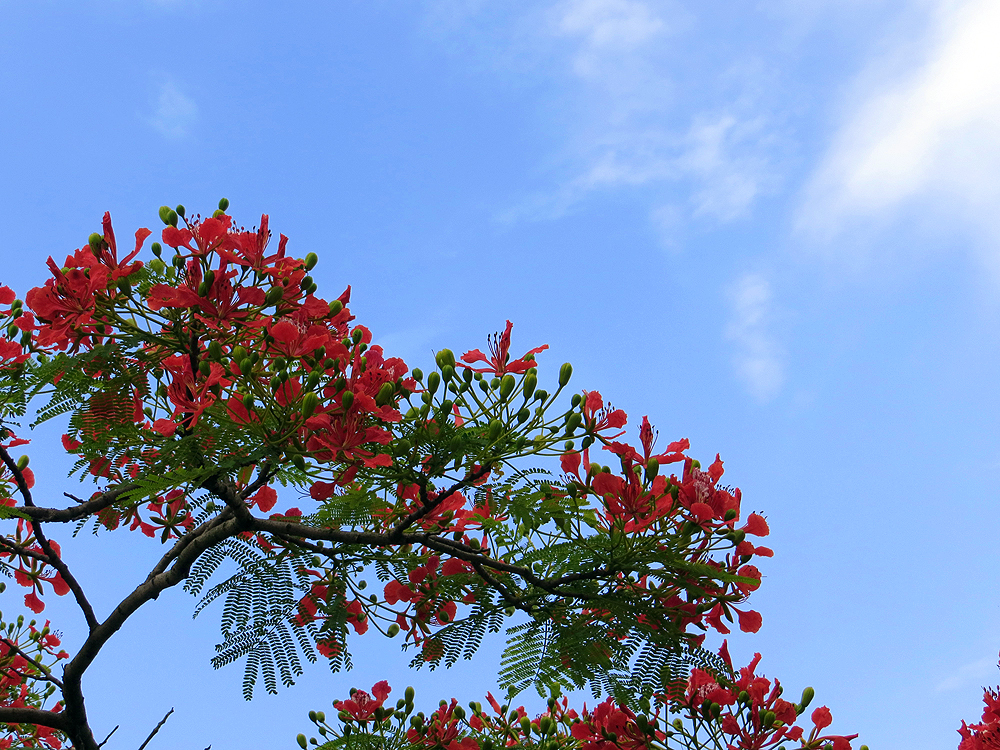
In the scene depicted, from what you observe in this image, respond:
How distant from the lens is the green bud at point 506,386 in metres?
2.94

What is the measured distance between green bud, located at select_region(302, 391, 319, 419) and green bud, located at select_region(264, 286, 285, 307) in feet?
1.74

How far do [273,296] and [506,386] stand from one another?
3.04 ft

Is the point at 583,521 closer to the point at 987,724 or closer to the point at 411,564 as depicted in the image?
the point at 411,564

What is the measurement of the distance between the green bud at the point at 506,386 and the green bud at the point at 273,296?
881 mm

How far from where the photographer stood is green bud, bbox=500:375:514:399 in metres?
2.94

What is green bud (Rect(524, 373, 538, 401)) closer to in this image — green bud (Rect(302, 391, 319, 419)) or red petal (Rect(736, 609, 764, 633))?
green bud (Rect(302, 391, 319, 419))

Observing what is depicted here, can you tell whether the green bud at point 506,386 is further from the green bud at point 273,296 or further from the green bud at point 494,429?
the green bud at point 273,296

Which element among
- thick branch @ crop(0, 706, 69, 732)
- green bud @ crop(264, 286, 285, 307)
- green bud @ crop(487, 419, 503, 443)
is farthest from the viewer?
thick branch @ crop(0, 706, 69, 732)

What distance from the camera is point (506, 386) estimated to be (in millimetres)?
2941

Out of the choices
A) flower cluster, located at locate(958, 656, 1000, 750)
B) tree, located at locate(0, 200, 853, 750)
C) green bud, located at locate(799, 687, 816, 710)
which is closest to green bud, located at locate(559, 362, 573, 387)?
tree, located at locate(0, 200, 853, 750)

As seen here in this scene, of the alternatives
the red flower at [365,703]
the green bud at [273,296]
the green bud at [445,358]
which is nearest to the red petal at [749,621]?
the green bud at [445,358]

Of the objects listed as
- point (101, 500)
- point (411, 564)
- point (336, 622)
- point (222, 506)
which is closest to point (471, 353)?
point (411, 564)

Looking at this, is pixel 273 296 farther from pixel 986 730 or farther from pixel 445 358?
pixel 986 730

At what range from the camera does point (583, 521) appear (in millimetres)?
3133
